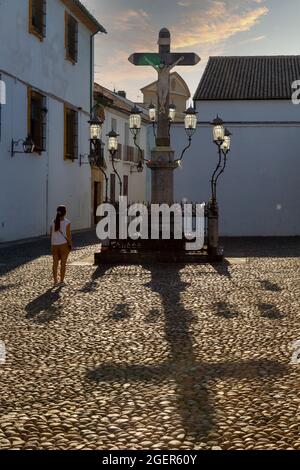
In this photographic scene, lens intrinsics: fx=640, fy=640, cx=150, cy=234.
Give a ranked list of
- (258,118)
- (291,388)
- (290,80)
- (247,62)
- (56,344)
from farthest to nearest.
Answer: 1. (247,62)
2. (290,80)
3. (258,118)
4. (56,344)
5. (291,388)

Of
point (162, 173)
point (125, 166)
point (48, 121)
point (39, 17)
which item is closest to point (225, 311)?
point (162, 173)

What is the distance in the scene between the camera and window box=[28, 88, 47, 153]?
20888 mm

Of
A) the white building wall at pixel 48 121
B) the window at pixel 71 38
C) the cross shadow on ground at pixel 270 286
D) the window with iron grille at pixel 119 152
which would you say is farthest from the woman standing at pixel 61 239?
the window with iron grille at pixel 119 152

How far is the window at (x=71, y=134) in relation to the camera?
24297 millimetres

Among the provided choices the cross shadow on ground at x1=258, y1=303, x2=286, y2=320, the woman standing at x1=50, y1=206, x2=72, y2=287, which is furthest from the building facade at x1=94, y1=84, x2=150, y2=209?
the cross shadow on ground at x1=258, y1=303, x2=286, y2=320

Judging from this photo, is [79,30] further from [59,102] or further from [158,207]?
[158,207]

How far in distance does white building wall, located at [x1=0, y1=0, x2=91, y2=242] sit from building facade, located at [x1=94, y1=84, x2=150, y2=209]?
5217 mm

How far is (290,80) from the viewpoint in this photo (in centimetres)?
2753

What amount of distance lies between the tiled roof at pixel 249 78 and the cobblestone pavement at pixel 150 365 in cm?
1689

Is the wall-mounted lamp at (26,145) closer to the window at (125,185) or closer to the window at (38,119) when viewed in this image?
the window at (38,119)

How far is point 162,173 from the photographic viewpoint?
1562 centimetres

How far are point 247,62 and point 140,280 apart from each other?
21269 mm

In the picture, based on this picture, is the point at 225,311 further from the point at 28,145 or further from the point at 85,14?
the point at 85,14
